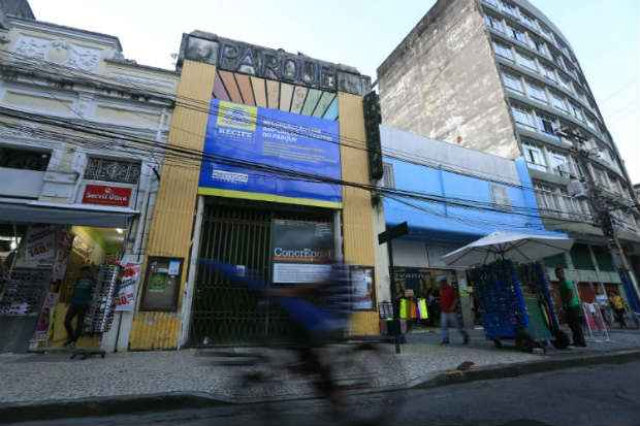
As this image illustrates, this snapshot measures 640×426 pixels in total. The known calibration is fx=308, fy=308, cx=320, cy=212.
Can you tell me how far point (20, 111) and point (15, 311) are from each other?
4980 mm

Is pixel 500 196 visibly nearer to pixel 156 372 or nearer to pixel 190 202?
pixel 190 202

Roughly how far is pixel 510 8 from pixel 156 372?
1303 inches

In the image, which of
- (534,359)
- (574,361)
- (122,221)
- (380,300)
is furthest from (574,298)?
(122,221)

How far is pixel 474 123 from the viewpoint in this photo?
20.7 meters

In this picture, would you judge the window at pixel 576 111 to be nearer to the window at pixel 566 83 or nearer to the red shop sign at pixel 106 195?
the window at pixel 566 83

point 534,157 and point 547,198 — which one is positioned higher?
point 534,157

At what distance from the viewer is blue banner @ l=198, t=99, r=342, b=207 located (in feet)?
29.3

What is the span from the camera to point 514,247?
7000 millimetres

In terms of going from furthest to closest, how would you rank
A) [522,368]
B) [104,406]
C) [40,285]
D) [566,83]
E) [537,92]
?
[566,83] < [537,92] < [40,285] < [522,368] < [104,406]

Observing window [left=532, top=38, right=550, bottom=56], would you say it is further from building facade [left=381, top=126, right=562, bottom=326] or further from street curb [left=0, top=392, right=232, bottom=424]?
street curb [left=0, top=392, right=232, bottom=424]

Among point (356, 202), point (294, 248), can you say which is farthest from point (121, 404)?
point (356, 202)

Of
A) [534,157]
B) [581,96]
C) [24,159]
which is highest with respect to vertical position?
[581,96]

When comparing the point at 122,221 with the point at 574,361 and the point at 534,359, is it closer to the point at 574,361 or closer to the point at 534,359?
the point at 534,359

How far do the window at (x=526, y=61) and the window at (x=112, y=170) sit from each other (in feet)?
85.6
